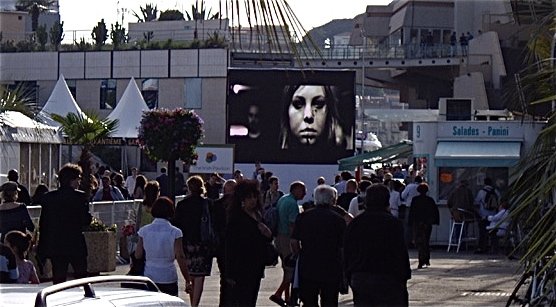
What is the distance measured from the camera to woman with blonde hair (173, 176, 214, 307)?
12.5 meters

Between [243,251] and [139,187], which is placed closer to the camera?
[243,251]

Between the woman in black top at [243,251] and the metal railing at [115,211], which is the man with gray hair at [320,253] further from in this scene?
the metal railing at [115,211]

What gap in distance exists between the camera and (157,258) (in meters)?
10.6

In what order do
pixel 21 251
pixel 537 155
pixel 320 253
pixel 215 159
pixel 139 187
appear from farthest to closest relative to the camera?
pixel 215 159 → pixel 139 187 → pixel 320 253 → pixel 21 251 → pixel 537 155

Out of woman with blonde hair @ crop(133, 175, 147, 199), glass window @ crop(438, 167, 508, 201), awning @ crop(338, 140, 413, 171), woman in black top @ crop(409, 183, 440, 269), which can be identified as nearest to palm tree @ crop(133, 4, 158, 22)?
woman in black top @ crop(409, 183, 440, 269)

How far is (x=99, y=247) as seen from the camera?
19.2 m

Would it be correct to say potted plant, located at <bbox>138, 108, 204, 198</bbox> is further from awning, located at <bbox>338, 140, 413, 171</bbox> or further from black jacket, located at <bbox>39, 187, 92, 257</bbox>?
black jacket, located at <bbox>39, 187, 92, 257</bbox>

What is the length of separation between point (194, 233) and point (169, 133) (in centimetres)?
1853

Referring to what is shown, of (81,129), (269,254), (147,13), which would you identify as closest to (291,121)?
(81,129)

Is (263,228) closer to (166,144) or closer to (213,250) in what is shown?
(213,250)

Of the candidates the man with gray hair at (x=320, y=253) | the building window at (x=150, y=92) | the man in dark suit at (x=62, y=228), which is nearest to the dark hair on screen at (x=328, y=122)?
the building window at (x=150, y=92)

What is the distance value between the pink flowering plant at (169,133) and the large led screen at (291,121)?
34.5 ft

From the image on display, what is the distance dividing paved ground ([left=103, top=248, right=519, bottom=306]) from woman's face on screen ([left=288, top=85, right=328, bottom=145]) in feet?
54.6

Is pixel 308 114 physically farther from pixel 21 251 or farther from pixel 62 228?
pixel 21 251
